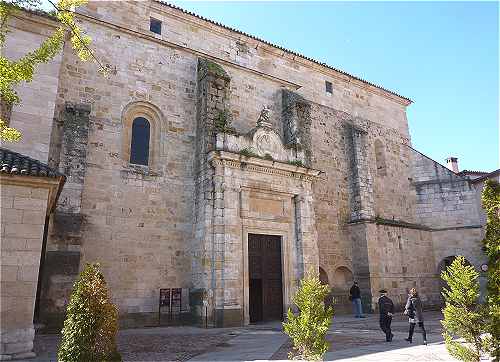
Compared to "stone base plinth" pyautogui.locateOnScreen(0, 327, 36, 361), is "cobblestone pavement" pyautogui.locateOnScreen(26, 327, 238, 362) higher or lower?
lower

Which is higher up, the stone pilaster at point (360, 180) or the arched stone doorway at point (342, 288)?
the stone pilaster at point (360, 180)

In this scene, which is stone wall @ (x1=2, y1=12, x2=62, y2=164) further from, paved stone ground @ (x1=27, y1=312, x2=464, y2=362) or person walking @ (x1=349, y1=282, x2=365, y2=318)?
person walking @ (x1=349, y1=282, x2=365, y2=318)

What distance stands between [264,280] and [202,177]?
14.8 feet

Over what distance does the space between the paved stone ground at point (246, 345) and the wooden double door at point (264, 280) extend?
1.91 meters

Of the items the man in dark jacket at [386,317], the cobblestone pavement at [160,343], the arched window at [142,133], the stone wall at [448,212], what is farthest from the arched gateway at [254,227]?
the stone wall at [448,212]

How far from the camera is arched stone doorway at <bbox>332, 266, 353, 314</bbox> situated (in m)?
16.5

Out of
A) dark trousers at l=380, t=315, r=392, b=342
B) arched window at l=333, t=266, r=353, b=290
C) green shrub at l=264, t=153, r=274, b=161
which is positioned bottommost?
dark trousers at l=380, t=315, r=392, b=342

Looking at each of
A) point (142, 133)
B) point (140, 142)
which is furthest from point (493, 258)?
point (142, 133)

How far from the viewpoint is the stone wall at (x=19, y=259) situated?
685cm

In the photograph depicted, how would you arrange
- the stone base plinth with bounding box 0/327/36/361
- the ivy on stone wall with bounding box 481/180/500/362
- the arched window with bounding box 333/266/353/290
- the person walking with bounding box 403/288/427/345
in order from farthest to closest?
the arched window with bounding box 333/266/353/290 < the person walking with bounding box 403/288/427/345 < the stone base plinth with bounding box 0/327/36/361 < the ivy on stone wall with bounding box 481/180/500/362

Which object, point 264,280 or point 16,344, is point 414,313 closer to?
point 264,280

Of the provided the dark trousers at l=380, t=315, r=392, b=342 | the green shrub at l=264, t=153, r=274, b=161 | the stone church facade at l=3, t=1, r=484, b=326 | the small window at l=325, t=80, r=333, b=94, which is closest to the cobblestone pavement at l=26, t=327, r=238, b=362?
the stone church facade at l=3, t=1, r=484, b=326

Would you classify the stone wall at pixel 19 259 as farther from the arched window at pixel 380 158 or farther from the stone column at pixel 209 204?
the arched window at pixel 380 158

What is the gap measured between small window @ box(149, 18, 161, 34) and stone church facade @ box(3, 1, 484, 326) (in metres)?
0.05
